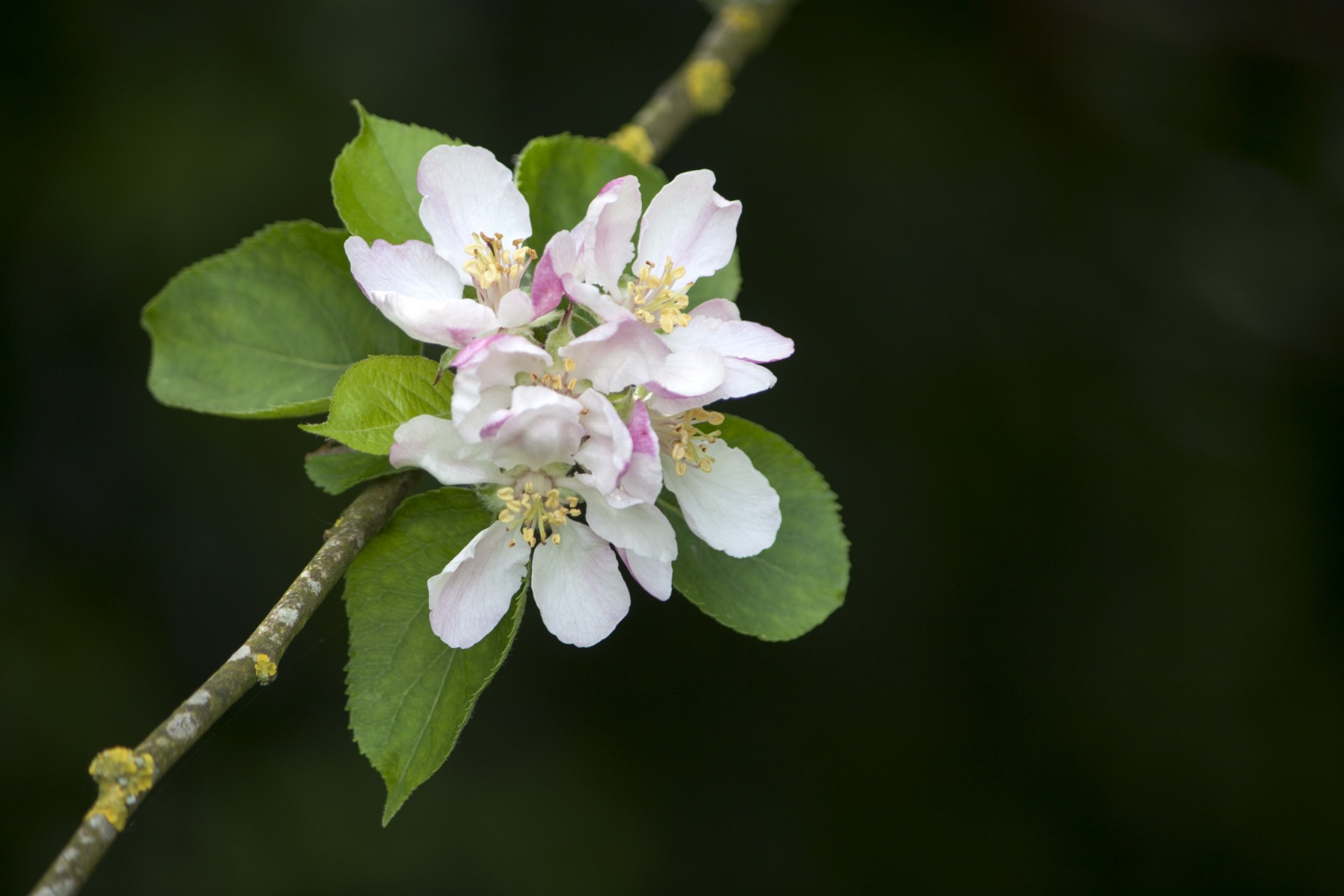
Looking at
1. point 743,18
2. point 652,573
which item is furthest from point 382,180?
point 743,18

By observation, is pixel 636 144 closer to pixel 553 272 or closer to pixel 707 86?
pixel 707 86

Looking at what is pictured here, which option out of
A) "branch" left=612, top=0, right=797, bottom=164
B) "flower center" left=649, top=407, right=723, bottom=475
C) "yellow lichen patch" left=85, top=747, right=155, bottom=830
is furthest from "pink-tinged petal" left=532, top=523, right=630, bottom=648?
"branch" left=612, top=0, right=797, bottom=164

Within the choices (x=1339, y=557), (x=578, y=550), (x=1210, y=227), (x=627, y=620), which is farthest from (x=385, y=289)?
(x=1339, y=557)

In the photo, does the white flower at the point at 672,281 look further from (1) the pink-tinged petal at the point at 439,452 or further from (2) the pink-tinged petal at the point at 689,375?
(1) the pink-tinged petal at the point at 439,452

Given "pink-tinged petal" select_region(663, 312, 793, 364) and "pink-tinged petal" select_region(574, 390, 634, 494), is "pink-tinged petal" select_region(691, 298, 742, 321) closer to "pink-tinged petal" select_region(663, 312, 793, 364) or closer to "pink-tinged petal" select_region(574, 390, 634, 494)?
"pink-tinged petal" select_region(663, 312, 793, 364)

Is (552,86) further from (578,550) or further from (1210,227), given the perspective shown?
(578,550)

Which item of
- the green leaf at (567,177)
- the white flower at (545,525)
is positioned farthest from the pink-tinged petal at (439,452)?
the green leaf at (567,177)
